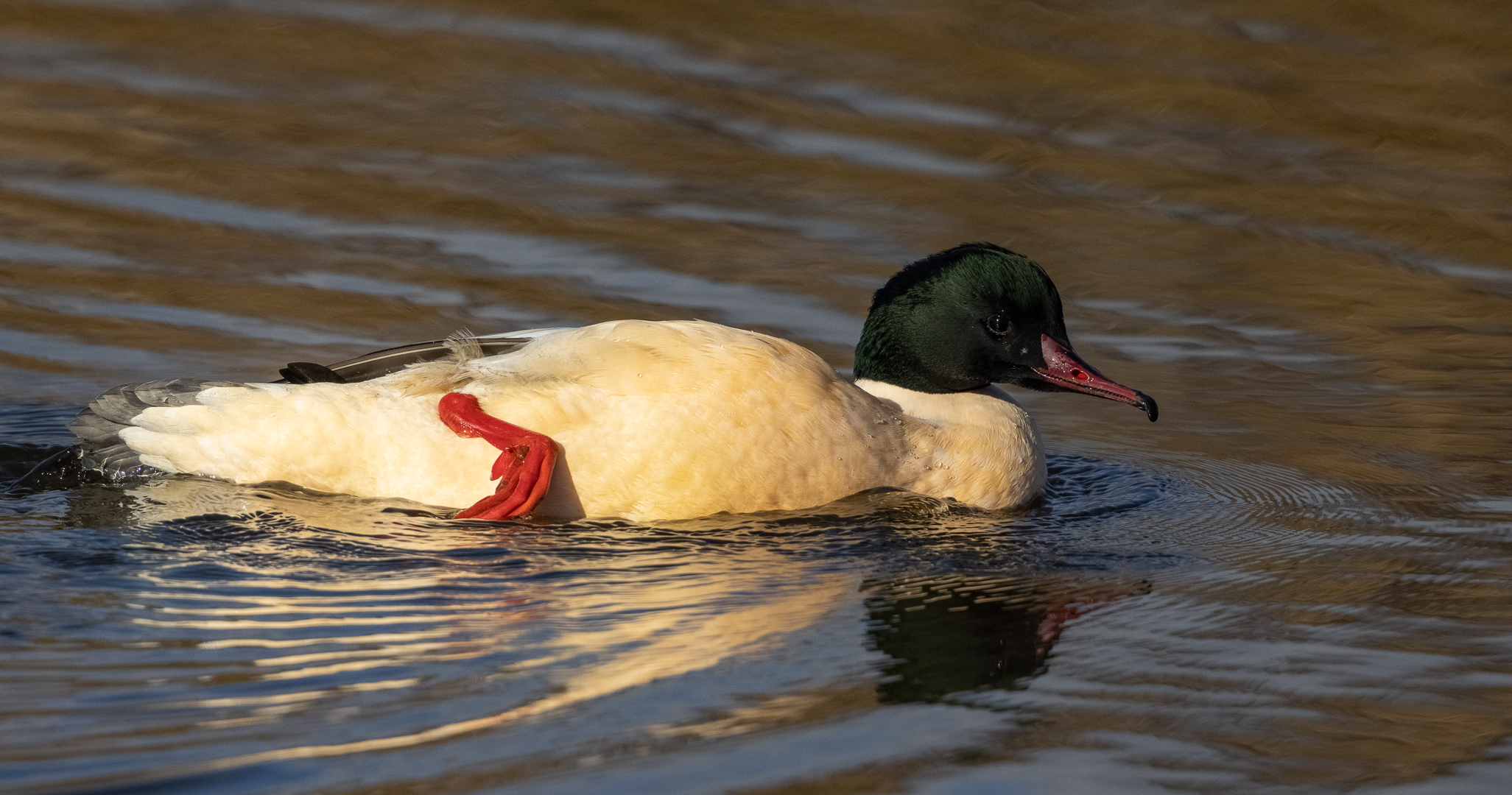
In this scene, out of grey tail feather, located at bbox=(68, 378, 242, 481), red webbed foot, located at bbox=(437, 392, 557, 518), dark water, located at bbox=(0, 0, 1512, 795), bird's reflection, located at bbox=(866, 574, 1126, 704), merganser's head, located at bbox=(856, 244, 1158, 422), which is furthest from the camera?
merganser's head, located at bbox=(856, 244, 1158, 422)

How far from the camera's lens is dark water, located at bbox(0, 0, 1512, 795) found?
4410 millimetres

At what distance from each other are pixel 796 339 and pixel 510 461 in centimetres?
290

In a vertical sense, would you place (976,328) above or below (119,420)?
above

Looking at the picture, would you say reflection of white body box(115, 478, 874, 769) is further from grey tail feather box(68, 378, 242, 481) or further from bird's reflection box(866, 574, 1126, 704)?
grey tail feather box(68, 378, 242, 481)

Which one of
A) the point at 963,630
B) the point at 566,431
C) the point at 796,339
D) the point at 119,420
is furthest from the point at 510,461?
the point at 796,339

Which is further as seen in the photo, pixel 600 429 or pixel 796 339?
pixel 796 339

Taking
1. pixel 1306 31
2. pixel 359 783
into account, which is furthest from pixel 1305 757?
pixel 1306 31

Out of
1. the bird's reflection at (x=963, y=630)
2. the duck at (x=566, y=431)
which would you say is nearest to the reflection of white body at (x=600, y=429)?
the duck at (x=566, y=431)

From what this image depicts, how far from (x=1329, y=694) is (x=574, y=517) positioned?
2543mm

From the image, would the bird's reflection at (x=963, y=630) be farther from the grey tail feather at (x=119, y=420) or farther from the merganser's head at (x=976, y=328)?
the grey tail feather at (x=119, y=420)

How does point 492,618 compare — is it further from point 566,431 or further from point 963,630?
point 963,630

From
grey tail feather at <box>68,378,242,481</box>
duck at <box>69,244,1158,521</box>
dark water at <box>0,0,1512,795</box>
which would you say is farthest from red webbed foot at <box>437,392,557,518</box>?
grey tail feather at <box>68,378,242,481</box>

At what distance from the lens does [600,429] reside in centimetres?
611

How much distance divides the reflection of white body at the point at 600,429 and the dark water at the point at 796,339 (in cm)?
12
